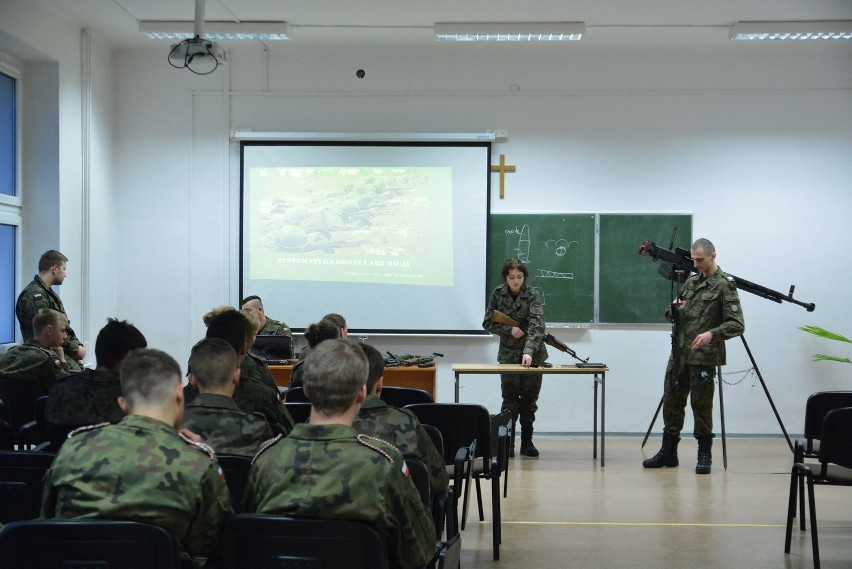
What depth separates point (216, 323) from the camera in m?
4.06

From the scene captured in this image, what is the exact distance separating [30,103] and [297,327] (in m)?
2.89

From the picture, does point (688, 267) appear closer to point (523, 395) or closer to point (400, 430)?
point (523, 395)

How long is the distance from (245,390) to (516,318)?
367 centimetres

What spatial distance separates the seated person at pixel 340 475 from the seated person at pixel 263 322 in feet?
15.2

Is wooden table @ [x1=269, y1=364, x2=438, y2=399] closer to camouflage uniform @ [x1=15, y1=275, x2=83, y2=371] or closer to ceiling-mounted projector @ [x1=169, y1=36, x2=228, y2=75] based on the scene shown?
camouflage uniform @ [x1=15, y1=275, x2=83, y2=371]

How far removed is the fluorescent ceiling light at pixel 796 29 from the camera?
7000 mm

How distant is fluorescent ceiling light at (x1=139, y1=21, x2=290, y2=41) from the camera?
707cm

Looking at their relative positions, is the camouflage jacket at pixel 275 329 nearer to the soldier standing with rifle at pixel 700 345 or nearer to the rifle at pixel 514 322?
the rifle at pixel 514 322

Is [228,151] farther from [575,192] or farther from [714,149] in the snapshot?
[714,149]

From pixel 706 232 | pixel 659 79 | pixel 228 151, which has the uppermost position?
pixel 659 79

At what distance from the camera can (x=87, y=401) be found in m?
3.65

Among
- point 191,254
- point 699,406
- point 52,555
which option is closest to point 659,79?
point 699,406

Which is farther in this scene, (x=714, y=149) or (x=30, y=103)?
(x=714, y=149)

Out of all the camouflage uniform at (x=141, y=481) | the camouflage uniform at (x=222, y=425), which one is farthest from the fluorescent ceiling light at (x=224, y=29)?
the camouflage uniform at (x=141, y=481)
